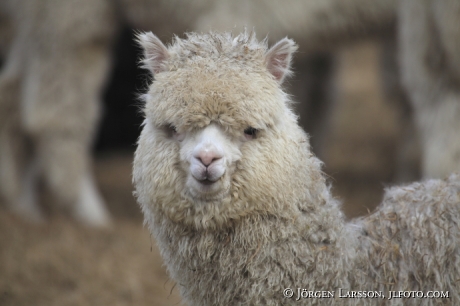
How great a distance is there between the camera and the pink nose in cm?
187

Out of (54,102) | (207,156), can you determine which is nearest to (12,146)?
(54,102)

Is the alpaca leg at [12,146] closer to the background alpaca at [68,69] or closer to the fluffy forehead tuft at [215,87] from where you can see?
the background alpaca at [68,69]

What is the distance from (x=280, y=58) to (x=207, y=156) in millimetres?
600

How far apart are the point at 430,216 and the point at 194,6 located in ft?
9.63

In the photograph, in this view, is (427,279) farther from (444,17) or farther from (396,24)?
(396,24)

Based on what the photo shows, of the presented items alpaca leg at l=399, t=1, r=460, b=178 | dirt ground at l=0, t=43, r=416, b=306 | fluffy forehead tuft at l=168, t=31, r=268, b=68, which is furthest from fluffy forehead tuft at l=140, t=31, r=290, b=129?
alpaca leg at l=399, t=1, r=460, b=178

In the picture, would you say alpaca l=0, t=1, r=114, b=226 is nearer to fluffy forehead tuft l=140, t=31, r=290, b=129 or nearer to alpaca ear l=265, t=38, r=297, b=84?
fluffy forehead tuft l=140, t=31, r=290, b=129

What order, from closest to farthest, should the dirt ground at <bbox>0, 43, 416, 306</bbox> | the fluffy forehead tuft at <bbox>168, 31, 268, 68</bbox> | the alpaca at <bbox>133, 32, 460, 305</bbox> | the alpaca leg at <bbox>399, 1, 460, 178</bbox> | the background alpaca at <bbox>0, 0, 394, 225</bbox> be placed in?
the alpaca at <bbox>133, 32, 460, 305</bbox> → the fluffy forehead tuft at <bbox>168, 31, 268, 68</bbox> → the alpaca leg at <bbox>399, 1, 460, 178</bbox> → the dirt ground at <bbox>0, 43, 416, 306</bbox> → the background alpaca at <bbox>0, 0, 394, 225</bbox>

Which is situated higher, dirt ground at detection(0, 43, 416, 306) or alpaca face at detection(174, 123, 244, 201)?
dirt ground at detection(0, 43, 416, 306)

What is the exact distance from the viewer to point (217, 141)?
1931 millimetres

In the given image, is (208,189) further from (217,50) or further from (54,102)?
(54,102)

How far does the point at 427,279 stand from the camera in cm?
209

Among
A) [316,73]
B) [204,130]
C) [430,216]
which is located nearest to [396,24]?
[316,73]

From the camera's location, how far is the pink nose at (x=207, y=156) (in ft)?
6.14
